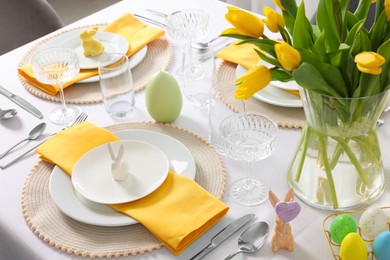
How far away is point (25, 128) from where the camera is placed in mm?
1391

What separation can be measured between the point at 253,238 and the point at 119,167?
0.29 meters

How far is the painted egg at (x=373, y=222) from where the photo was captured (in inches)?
39.3

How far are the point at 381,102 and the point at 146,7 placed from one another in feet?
3.38

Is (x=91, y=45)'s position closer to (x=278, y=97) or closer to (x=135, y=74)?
(x=135, y=74)

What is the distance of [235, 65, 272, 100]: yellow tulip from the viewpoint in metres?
0.95

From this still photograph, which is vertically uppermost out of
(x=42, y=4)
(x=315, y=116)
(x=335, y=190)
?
(x=315, y=116)

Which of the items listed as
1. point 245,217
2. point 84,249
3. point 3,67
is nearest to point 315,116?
point 245,217

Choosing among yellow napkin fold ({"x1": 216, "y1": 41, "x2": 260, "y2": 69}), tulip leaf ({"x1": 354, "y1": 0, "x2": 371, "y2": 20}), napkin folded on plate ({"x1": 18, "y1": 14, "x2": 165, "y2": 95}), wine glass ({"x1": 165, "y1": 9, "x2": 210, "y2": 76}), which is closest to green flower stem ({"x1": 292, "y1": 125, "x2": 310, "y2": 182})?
tulip leaf ({"x1": 354, "y1": 0, "x2": 371, "y2": 20})

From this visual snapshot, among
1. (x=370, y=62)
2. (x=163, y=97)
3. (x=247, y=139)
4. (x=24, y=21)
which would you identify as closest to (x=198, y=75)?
(x=163, y=97)

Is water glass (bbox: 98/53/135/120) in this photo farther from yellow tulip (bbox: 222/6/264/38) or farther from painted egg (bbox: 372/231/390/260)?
painted egg (bbox: 372/231/390/260)

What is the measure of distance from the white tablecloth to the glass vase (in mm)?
34

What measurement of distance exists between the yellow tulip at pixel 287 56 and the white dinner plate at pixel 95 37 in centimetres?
76

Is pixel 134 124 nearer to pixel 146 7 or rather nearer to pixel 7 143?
pixel 7 143

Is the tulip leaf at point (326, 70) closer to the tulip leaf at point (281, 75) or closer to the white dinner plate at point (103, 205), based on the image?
the tulip leaf at point (281, 75)
